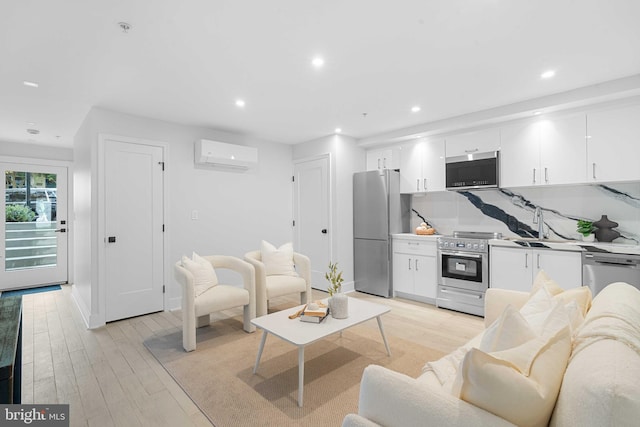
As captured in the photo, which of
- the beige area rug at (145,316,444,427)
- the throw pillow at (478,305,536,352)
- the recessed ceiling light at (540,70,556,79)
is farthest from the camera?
the recessed ceiling light at (540,70,556,79)

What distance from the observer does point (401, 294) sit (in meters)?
4.67

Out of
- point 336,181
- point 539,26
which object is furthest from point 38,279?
point 539,26

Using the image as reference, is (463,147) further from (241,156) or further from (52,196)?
(52,196)

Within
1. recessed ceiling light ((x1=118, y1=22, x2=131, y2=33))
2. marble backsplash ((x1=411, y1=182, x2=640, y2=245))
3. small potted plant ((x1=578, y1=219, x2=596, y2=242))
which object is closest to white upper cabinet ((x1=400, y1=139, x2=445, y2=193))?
marble backsplash ((x1=411, y1=182, x2=640, y2=245))

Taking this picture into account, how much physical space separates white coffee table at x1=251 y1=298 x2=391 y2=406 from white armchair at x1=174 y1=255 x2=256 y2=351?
74cm

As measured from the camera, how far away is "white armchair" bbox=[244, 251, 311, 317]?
352cm

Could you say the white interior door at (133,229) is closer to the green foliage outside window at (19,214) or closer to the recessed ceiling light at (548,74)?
the green foliage outside window at (19,214)

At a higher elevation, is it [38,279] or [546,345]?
[546,345]

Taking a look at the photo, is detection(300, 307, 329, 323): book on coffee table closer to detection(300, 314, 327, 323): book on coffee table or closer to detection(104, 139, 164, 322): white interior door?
detection(300, 314, 327, 323): book on coffee table

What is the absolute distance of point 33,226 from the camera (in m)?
5.22

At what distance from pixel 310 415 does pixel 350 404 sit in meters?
0.28

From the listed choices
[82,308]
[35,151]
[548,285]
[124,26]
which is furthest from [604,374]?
[35,151]

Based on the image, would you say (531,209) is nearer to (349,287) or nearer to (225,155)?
(349,287)

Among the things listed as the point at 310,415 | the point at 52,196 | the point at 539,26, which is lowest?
the point at 310,415
